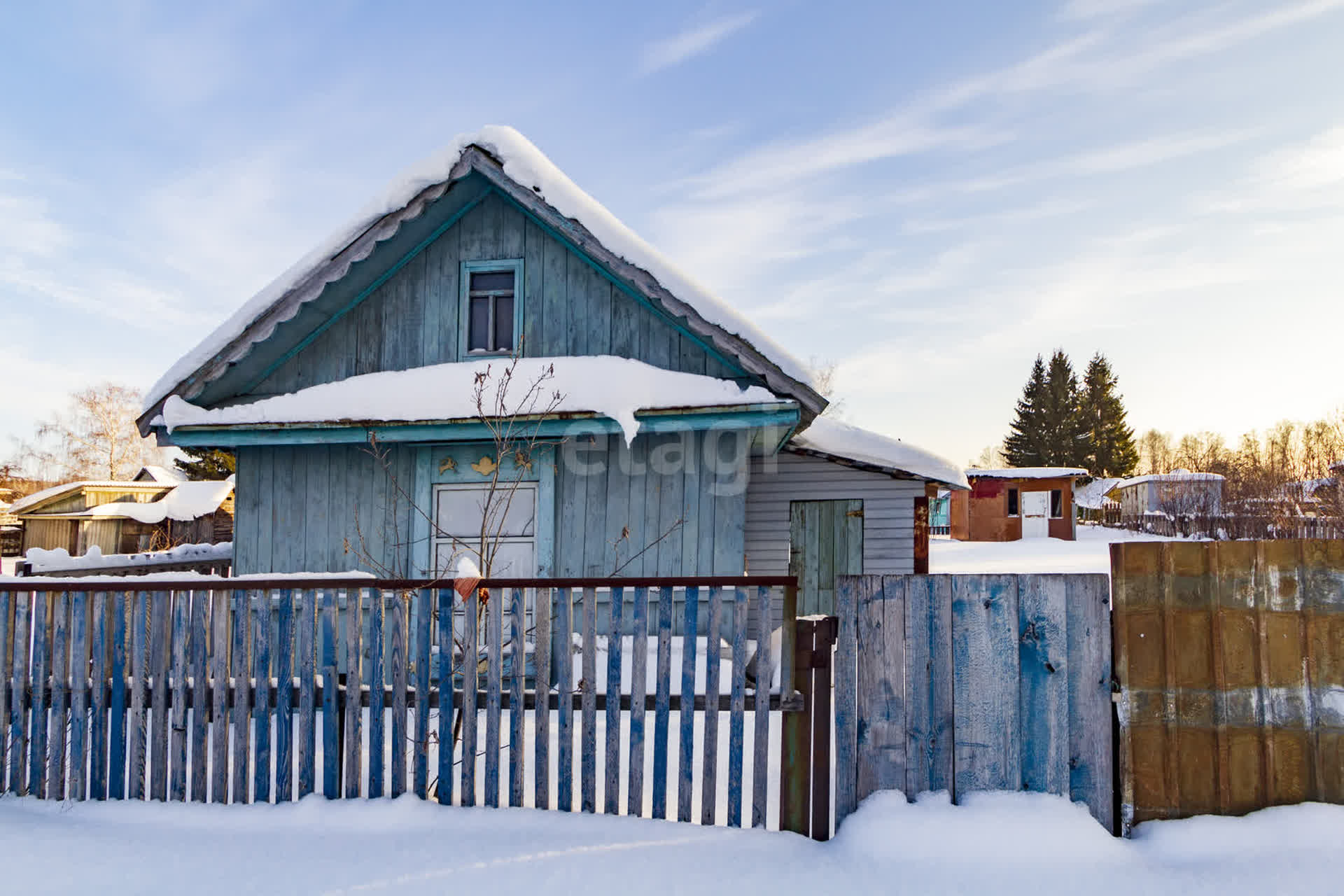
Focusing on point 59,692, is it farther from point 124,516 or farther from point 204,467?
point 204,467

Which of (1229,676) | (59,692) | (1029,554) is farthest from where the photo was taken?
(1029,554)

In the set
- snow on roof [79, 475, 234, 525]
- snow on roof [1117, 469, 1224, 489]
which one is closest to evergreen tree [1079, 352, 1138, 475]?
snow on roof [1117, 469, 1224, 489]

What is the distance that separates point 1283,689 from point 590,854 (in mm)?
3398

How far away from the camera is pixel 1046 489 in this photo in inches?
1330

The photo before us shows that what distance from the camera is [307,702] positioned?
4.09 m

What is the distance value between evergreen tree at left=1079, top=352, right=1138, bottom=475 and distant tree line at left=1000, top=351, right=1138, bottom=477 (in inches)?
1.9

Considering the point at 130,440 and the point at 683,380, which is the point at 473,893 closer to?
the point at 683,380

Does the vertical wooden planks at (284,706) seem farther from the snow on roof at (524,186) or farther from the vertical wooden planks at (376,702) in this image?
the snow on roof at (524,186)

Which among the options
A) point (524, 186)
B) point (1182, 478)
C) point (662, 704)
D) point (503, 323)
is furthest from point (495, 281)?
point (1182, 478)

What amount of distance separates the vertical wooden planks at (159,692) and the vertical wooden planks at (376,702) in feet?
3.87

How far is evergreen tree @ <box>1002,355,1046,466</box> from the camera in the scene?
5344cm

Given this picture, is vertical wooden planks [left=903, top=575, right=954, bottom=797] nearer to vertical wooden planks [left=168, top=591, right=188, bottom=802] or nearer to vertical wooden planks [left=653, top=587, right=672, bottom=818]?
vertical wooden planks [left=653, top=587, right=672, bottom=818]

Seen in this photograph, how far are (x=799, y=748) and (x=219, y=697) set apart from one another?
123 inches

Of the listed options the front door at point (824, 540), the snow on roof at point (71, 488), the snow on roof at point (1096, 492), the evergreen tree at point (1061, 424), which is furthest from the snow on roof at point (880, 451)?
the evergreen tree at point (1061, 424)
